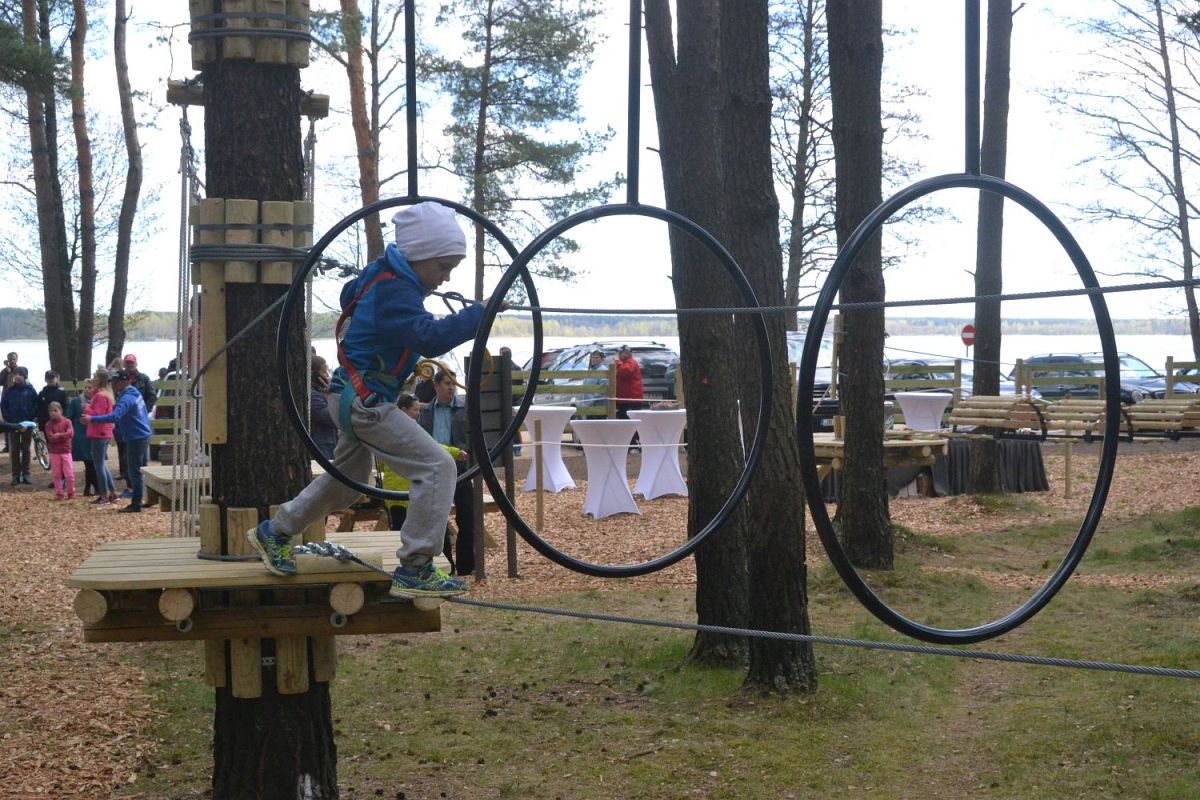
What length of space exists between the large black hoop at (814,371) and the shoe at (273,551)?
5.88 ft

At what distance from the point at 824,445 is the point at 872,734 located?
6.80 metres

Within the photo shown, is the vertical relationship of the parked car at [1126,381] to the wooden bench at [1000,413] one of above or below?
above

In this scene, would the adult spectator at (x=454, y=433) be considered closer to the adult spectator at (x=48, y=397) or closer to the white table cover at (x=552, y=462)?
the white table cover at (x=552, y=462)

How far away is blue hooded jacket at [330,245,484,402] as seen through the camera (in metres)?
3.77

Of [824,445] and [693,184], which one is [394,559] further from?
[824,445]

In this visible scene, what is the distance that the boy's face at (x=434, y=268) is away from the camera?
12.6 ft

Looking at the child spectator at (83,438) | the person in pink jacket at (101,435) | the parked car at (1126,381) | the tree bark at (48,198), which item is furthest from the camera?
the parked car at (1126,381)

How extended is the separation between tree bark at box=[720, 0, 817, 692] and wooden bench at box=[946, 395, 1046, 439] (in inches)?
316

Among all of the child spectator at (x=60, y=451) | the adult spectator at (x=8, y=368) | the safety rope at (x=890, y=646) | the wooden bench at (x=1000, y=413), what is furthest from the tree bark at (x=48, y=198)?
the safety rope at (x=890, y=646)

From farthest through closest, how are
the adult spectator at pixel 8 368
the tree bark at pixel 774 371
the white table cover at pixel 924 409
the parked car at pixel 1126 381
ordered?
the parked car at pixel 1126 381 < the adult spectator at pixel 8 368 < the white table cover at pixel 924 409 < the tree bark at pixel 774 371

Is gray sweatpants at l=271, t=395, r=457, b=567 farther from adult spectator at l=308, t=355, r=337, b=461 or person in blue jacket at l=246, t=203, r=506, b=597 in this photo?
adult spectator at l=308, t=355, r=337, b=461

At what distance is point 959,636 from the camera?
130 inches

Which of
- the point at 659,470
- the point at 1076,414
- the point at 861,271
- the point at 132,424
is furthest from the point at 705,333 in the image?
the point at 132,424

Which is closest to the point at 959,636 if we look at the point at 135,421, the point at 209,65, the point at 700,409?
the point at 209,65
